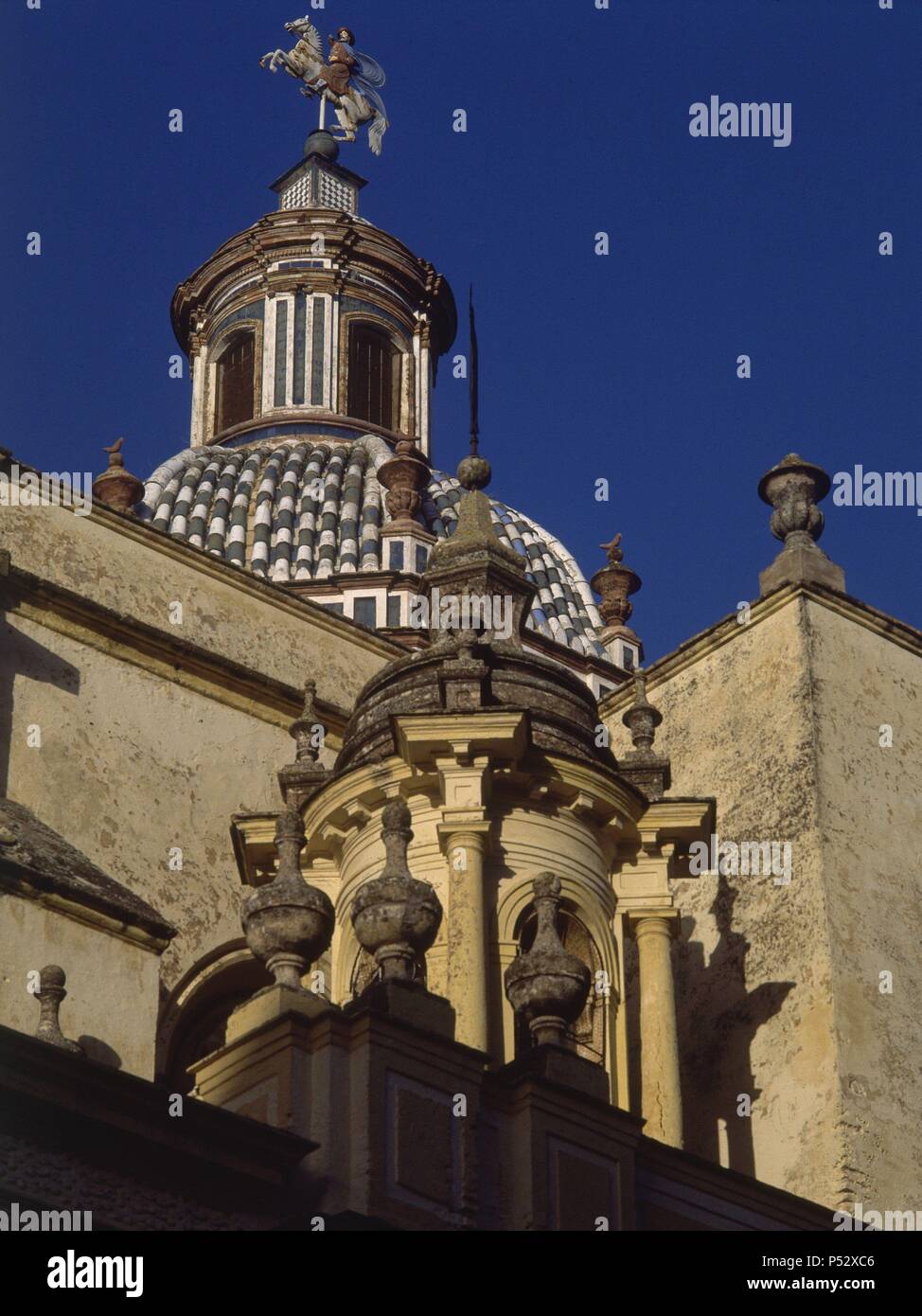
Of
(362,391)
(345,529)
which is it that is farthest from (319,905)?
(362,391)

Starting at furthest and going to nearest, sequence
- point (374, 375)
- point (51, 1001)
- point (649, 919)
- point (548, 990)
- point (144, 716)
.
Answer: point (374, 375), point (144, 716), point (649, 919), point (548, 990), point (51, 1001)

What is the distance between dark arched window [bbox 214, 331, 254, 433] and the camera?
41.2 metres

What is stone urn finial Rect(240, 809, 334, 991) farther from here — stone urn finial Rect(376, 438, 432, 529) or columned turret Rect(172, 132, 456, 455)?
columned turret Rect(172, 132, 456, 455)

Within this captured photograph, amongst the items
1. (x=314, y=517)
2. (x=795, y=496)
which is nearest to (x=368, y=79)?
(x=314, y=517)

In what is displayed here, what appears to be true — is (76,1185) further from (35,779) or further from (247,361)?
(247,361)

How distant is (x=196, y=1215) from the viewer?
12.9 metres

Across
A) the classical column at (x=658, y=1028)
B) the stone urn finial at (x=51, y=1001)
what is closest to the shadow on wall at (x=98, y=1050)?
the stone urn finial at (x=51, y=1001)

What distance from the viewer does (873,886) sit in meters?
21.0

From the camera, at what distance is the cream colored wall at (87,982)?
15289 millimetres

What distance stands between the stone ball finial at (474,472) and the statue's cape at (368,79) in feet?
86.9

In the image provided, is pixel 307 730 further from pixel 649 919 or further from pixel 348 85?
pixel 348 85

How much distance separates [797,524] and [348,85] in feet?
81.9

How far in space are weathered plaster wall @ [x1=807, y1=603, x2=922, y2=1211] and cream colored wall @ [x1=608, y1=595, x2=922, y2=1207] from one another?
0.05 ft

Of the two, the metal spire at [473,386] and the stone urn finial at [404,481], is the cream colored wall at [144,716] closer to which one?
the metal spire at [473,386]
